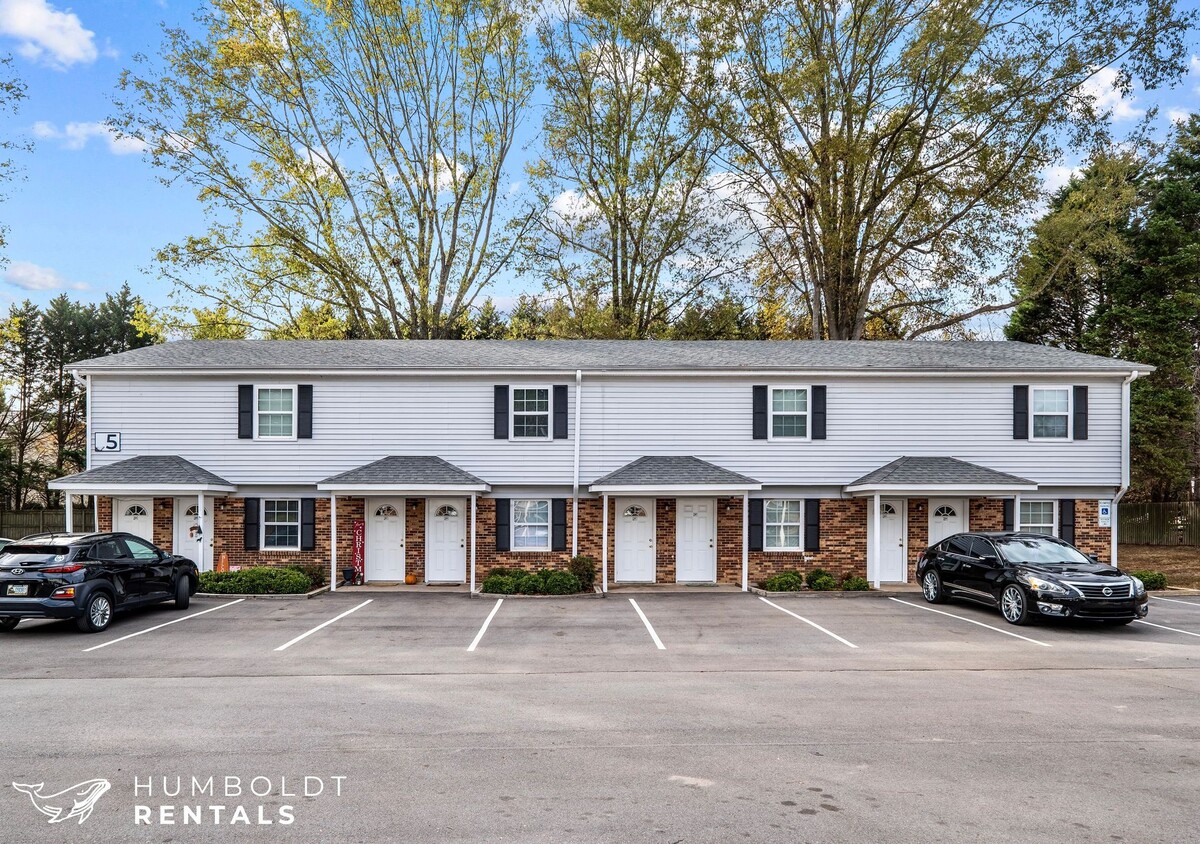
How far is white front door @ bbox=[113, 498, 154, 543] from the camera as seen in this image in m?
18.8

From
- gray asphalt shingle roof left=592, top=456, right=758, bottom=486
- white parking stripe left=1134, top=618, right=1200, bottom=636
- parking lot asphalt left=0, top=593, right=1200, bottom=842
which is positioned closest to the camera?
parking lot asphalt left=0, top=593, right=1200, bottom=842

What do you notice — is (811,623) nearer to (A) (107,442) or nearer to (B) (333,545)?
(B) (333,545)

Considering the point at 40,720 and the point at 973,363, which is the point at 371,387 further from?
the point at 973,363

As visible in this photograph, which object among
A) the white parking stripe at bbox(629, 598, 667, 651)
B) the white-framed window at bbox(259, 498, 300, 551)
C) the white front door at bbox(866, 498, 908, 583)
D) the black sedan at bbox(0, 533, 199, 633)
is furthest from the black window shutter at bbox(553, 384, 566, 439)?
the black sedan at bbox(0, 533, 199, 633)

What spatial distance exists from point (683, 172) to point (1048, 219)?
46.8 feet

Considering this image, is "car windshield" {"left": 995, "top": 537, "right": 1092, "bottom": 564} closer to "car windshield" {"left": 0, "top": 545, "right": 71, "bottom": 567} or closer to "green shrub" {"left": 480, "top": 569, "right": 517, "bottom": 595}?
"green shrub" {"left": 480, "top": 569, "right": 517, "bottom": 595}

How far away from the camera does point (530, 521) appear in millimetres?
19078

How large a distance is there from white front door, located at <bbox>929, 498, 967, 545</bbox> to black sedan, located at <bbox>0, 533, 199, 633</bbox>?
17.2 m

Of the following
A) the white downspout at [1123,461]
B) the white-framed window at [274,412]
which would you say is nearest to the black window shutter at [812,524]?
the white downspout at [1123,461]

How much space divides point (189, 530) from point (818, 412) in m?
15.7

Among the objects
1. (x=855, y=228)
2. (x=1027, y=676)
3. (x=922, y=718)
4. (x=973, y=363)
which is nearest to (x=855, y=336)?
(x=855, y=228)

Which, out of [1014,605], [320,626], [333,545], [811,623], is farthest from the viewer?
[333,545]

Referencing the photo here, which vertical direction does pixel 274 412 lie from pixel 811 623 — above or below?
above

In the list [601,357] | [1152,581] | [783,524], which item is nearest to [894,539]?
[783,524]
